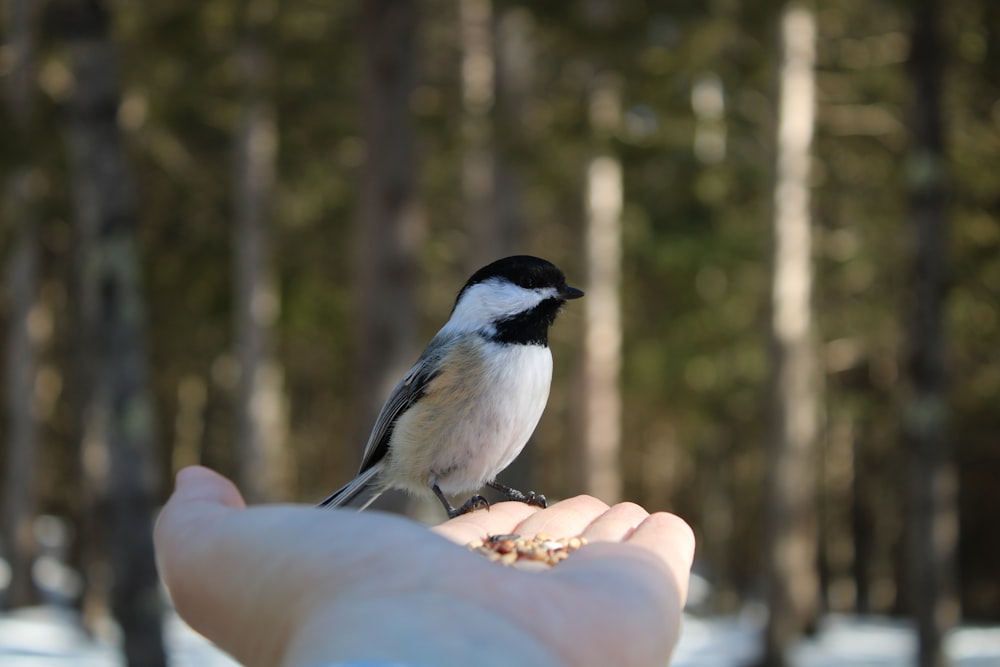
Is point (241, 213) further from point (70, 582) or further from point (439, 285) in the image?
point (70, 582)

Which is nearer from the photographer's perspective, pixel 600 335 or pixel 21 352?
pixel 600 335

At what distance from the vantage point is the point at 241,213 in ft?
36.0

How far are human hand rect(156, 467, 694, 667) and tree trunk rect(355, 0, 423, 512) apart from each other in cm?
373

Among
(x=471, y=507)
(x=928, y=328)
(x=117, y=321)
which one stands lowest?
(x=928, y=328)

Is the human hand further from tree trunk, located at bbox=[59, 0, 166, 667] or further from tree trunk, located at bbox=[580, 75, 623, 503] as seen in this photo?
tree trunk, located at bbox=[580, 75, 623, 503]

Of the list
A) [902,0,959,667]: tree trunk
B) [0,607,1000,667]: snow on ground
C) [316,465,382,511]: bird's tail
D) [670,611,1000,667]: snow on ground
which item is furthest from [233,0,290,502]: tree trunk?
[316,465,382,511]: bird's tail

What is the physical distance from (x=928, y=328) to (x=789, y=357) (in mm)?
2299

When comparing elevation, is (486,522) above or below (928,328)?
above

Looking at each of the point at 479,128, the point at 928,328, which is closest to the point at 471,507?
the point at 928,328

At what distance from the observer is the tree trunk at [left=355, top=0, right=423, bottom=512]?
601cm

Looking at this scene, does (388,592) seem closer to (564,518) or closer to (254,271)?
(564,518)

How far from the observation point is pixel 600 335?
9992mm

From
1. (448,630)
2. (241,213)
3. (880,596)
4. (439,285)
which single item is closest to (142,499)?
(448,630)

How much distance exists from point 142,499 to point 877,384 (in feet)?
42.1
